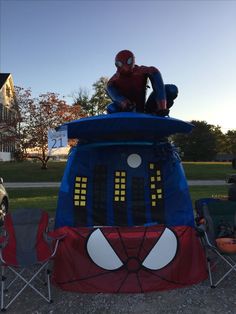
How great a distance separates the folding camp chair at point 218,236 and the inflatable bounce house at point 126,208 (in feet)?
0.68

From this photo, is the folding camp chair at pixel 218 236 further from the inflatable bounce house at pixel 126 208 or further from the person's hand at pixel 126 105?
the person's hand at pixel 126 105

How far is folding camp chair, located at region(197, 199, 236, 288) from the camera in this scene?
17.1ft

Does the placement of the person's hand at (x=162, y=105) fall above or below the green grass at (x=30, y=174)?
above

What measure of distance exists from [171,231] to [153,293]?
0.83m

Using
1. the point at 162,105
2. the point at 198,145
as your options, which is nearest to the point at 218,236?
the point at 162,105

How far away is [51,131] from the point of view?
532 centimetres

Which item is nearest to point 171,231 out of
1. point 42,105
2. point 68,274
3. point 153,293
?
point 153,293

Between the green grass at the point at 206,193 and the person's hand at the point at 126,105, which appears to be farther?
the green grass at the point at 206,193

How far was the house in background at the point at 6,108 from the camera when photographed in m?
29.4

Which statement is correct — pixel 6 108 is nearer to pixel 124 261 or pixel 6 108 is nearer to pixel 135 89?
pixel 135 89

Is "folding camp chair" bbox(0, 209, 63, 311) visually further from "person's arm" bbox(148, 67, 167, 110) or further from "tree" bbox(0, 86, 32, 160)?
"tree" bbox(0, 86, 32, 160)

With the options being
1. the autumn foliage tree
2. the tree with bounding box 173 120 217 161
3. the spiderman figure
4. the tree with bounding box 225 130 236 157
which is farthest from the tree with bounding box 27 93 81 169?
the tree with bounding box 225 130 236 157

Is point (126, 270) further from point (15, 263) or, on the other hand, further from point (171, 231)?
point (15, 263)

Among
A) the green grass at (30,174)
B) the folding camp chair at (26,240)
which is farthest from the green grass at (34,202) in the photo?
the green grass at (30,174)
